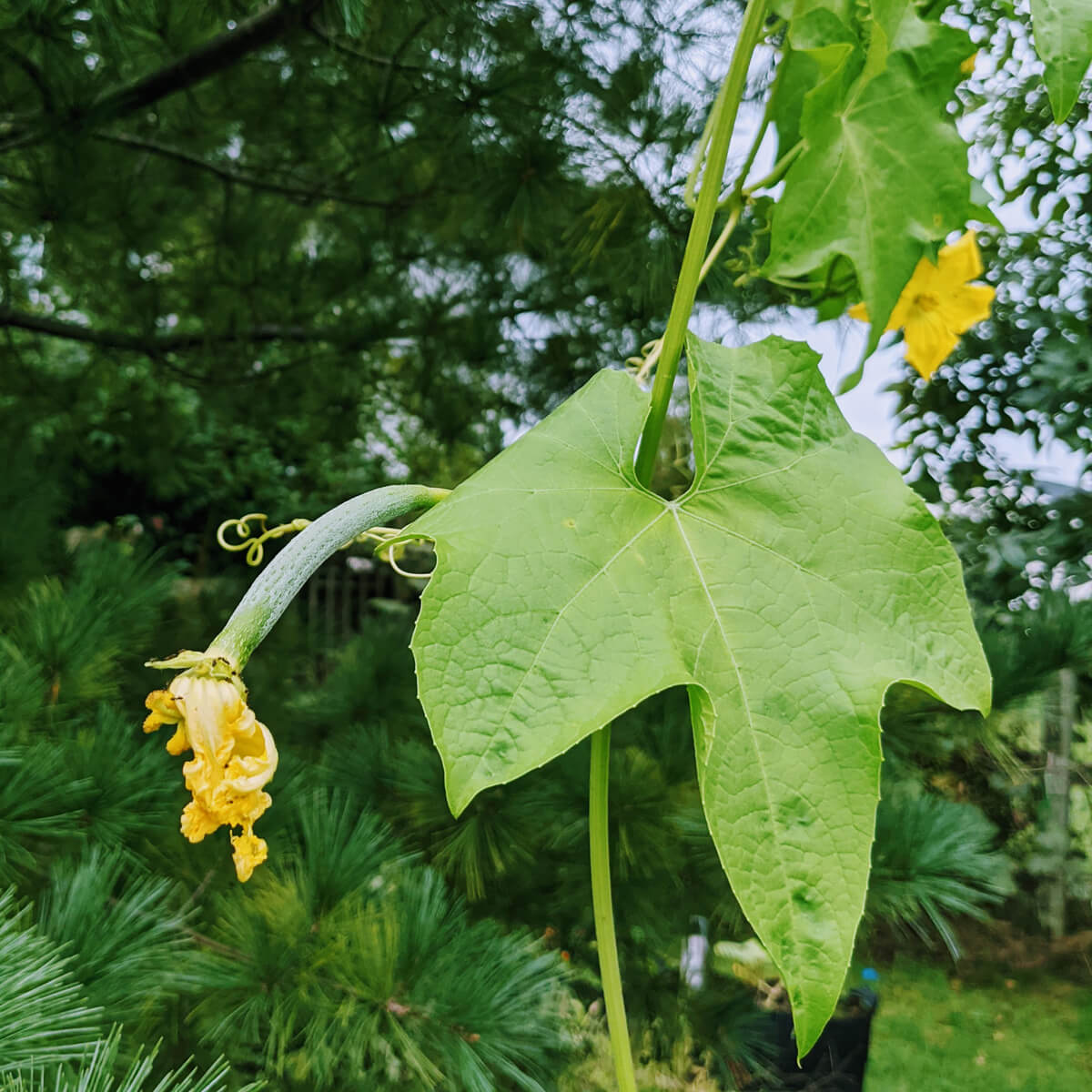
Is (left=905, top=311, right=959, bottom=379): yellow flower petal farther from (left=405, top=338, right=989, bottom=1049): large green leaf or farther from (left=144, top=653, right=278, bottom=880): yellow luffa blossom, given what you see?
(left=144, top=653, right=278, bottom=880): yellow luffa blossom

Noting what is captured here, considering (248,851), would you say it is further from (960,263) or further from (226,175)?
(226,175)

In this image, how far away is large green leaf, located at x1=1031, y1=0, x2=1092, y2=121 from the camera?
9.5 inches

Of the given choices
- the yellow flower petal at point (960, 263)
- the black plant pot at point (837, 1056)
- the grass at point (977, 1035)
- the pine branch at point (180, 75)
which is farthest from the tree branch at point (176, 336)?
the grass at point (977, 1035)

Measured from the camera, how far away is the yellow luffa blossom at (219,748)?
0.20 m

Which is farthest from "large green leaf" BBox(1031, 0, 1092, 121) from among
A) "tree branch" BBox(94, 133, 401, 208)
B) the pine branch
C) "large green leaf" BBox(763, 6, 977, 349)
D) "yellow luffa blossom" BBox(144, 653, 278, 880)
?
"tree branch" BBox(94, 133, 401, 208)

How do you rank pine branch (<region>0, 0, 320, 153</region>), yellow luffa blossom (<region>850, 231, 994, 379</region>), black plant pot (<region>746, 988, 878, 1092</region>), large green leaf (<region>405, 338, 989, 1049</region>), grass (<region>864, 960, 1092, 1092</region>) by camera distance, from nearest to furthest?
large green leaf (<region>405, 338, 989, 1049</region>) < yellow luffa blossom (<region>850, 231, 994, 379</region>) < pine branch (<region>0, 0, 320, 153</region>) < black plant pot (<region>746, 988, 878, 1092</region>) < grass (<region>864, 960, 1092, 1092</region>)

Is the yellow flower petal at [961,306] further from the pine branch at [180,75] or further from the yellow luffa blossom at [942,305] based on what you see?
the pine branch at [180,75]

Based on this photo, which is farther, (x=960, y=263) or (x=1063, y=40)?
(x=960, y=263)

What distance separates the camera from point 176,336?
1435mm

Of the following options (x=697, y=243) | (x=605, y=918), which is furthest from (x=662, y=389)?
(x=605, y=918)

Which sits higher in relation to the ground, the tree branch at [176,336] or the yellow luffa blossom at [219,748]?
the yellow luffa blossom at [219,748]

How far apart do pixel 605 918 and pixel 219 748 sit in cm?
11

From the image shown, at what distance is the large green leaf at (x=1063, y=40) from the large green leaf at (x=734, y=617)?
0.10 m

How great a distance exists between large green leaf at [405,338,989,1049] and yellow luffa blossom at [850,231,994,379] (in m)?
0.14
